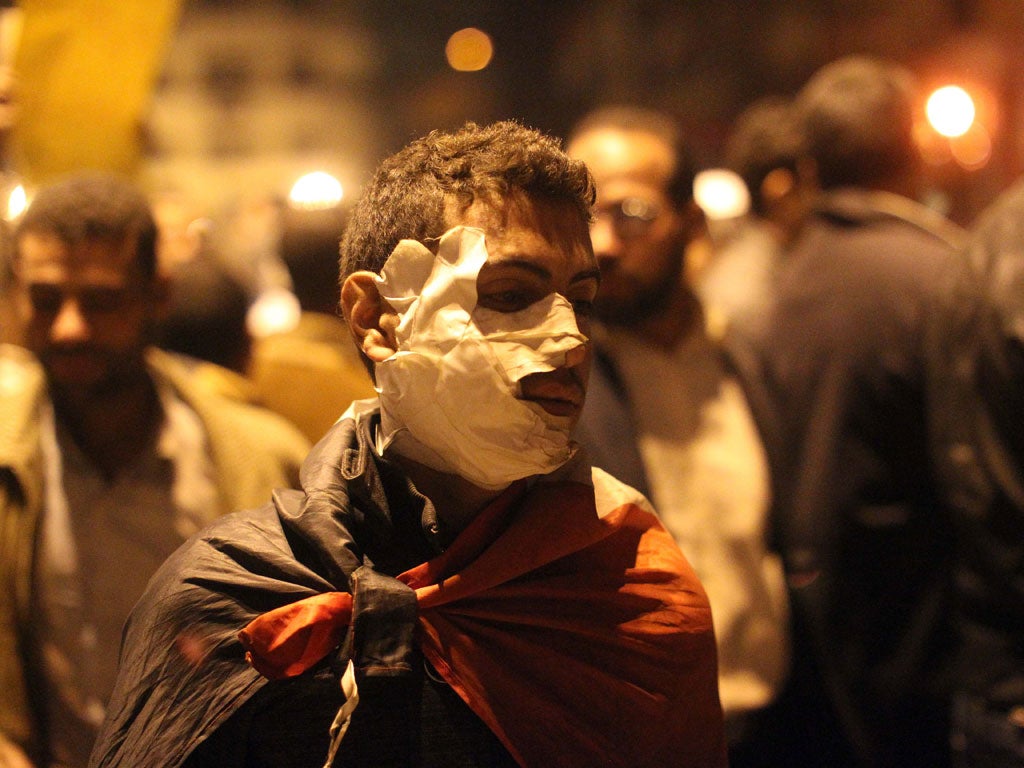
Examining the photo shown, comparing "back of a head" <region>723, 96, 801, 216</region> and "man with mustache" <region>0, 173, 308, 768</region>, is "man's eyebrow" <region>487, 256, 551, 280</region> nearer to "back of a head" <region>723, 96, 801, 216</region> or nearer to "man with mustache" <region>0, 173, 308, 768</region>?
"man with mustache" <region>0, 173, 308, 768</region>

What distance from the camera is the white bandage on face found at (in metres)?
1.65

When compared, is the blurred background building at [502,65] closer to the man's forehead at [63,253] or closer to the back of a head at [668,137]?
the back of a head at [668,137]

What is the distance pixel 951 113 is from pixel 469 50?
131 inches

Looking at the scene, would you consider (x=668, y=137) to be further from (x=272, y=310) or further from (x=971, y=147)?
(x=272, y=310)

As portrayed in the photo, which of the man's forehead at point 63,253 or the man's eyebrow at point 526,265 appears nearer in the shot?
the man's eyebrow at point 526,265

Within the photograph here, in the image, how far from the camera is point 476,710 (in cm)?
162

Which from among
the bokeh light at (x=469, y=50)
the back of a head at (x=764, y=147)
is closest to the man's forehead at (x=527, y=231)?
the back of a head at (x=764, y=147)

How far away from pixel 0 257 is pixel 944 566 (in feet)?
8.90

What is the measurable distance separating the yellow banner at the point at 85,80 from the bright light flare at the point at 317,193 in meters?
0.65

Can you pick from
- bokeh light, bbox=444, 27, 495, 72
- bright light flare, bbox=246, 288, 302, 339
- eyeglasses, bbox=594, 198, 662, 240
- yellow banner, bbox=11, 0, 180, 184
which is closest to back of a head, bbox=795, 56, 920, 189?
eyeglasses, bbox=594, 198, 662, 240

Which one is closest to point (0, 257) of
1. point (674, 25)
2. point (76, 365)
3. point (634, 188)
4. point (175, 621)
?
point (76, 365)

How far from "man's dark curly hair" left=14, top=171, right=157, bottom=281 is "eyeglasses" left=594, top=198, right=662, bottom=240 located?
120 centimetres

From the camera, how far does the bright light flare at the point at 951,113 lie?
4.55m

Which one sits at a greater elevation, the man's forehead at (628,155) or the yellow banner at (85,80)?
the yellow banner at (85,80)
